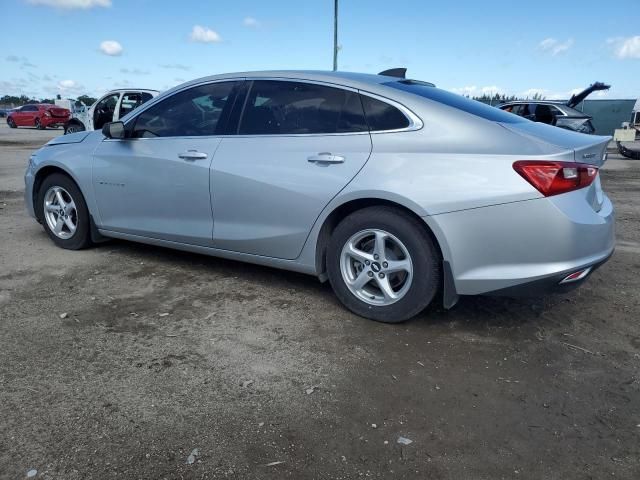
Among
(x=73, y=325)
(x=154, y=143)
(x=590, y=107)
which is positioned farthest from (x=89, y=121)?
(x=590, y=107)

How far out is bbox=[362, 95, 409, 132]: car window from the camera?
3352 millimetres

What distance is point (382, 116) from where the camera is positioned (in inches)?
134

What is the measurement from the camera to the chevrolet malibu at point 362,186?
298 cm

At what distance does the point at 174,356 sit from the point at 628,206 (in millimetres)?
7642

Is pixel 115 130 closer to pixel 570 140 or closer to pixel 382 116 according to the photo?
pixel 382 116

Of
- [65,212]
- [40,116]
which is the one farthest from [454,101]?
[40,116]

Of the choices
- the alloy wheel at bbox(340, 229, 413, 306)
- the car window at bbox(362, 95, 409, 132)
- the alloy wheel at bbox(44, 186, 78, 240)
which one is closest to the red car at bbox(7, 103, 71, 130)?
the alloy wheel at bbox(44, 186, 78, 240)

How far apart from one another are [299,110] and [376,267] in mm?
1273

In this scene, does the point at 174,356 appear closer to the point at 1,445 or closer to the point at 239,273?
the point at 1,445

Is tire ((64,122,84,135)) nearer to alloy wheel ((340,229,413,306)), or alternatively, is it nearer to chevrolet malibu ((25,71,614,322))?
chevrolet malibu ((25,71,614,322))

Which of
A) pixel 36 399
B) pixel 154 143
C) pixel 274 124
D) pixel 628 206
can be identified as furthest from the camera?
pixel 628 206

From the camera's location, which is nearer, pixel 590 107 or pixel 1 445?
pixel 1 445

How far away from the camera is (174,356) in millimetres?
A: 2996

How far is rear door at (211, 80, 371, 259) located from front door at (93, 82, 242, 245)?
0.18m
